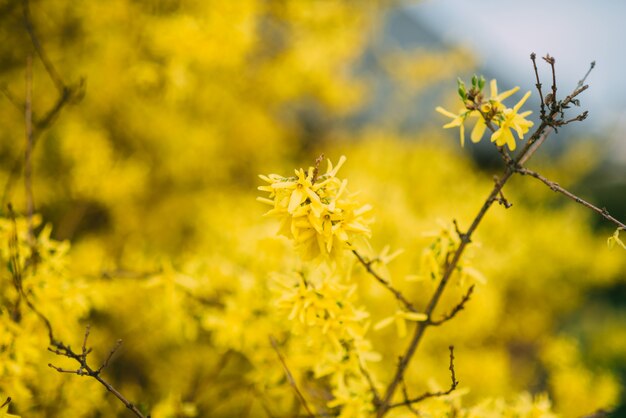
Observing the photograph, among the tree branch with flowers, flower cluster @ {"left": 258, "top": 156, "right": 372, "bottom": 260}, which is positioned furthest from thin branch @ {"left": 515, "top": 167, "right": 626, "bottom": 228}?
flower cluster @ {"left": 258, "top": 156, "right": 372, "bottom": 260}

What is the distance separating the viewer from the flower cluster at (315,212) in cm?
117

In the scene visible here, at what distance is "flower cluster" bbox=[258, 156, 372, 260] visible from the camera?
117cm

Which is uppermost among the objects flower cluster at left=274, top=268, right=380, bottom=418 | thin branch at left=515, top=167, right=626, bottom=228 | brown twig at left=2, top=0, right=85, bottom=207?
brown twig at left=2, top=0, right=85, bottom=207

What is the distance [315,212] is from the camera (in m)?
1.14

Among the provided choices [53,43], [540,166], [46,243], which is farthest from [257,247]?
[540,166]

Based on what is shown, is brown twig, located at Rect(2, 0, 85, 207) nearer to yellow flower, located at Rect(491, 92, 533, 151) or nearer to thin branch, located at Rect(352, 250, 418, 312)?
thin branch, located at Rect(352, 250, 418, 312)

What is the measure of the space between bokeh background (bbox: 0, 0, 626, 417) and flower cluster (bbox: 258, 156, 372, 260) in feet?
1.72

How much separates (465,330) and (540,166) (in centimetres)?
292

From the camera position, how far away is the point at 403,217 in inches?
136

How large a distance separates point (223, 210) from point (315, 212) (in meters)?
3.04

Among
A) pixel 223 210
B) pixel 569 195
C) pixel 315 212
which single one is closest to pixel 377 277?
pixel 315 212

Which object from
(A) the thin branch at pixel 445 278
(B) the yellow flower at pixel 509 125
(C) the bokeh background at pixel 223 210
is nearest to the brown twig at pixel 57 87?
(C) the bokeh background at pixel 223 210

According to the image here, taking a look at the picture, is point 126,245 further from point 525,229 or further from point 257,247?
point 525,229

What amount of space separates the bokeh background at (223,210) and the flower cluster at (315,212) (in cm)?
52
